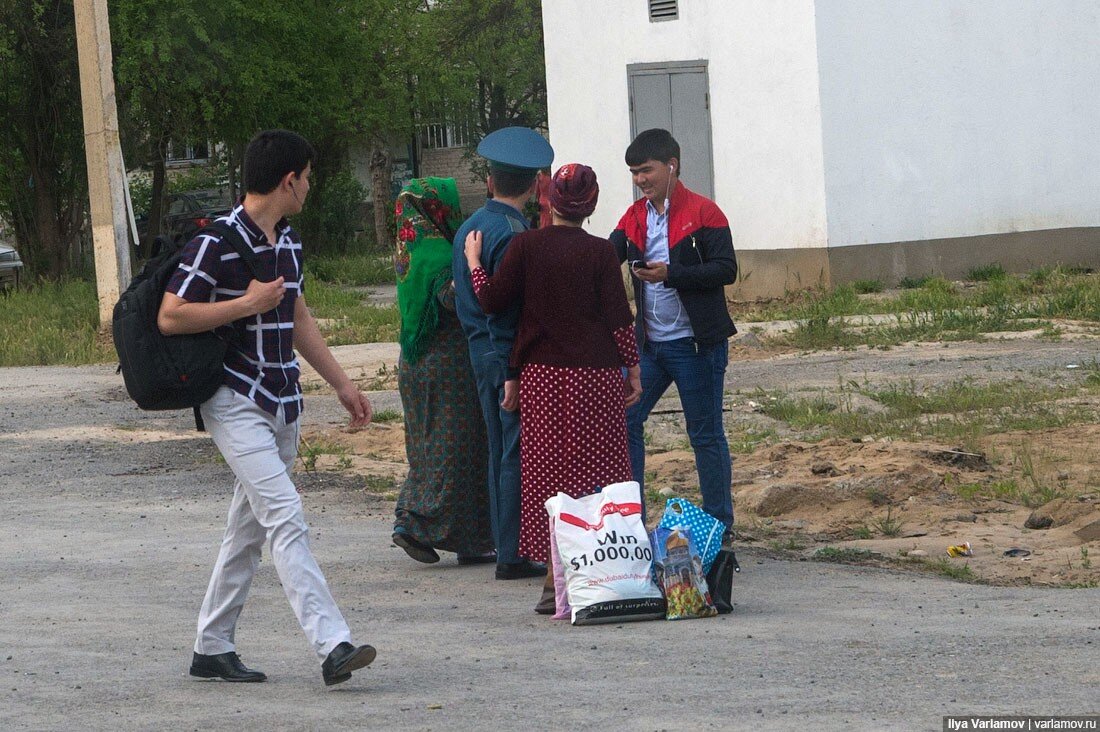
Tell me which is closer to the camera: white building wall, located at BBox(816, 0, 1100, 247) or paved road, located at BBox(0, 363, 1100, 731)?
paved road, located at BBox(0, 363, 1100, 731)

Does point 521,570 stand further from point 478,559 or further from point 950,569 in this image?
point 950,569

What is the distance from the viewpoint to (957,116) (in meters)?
19.9

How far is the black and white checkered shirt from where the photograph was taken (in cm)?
523

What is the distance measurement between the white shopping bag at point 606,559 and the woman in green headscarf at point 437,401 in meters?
1.35

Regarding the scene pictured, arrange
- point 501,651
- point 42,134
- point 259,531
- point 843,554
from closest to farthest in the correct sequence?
point 259,531 < point 501,651 < point 843,554 < point 42,134

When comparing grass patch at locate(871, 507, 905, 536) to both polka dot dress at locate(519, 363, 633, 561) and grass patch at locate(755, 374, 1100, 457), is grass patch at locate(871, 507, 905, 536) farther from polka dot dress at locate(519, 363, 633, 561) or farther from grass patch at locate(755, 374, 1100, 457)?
polka dot dress at locate(519, 363, 633, 561)

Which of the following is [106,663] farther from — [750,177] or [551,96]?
[551,96]

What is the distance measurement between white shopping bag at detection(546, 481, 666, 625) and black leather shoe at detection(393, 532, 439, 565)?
145 centimetres

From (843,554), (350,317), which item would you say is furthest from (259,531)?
(350,317)

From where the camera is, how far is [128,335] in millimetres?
5207

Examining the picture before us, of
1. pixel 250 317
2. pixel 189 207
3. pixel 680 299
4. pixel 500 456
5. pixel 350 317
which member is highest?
pixel 189 207

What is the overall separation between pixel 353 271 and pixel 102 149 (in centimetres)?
1109

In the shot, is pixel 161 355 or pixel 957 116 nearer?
pixel 161 355

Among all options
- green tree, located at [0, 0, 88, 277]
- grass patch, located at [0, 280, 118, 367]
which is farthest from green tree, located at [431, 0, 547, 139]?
grass patch, located at [0, 280, 118, 367]
